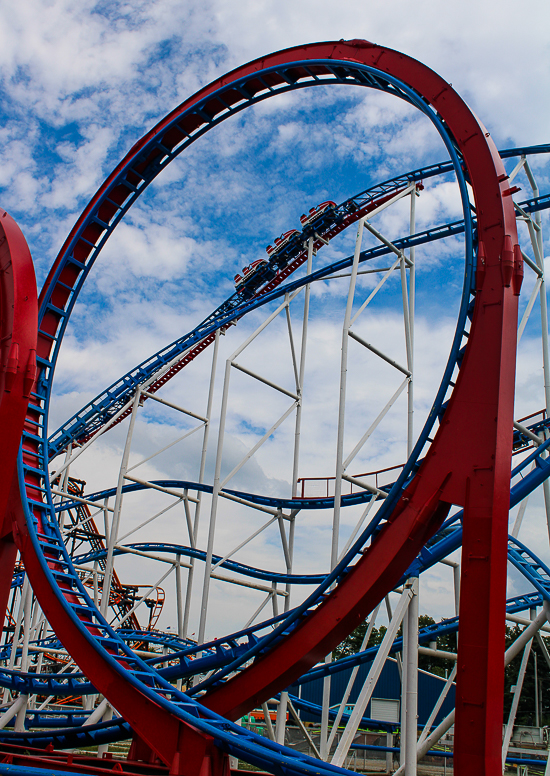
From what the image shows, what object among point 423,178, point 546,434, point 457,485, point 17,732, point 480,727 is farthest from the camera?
point 423,178

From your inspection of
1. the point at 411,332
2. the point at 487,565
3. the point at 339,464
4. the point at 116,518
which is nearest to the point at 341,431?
the point at 339,464

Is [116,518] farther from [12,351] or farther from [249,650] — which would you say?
[249,650]

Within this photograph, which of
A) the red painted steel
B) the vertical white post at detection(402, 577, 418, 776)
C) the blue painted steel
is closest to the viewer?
the blue painted steel

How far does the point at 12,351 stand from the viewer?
6.66 m

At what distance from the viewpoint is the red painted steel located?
6.52 meters

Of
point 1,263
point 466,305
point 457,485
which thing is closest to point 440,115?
point 466,305

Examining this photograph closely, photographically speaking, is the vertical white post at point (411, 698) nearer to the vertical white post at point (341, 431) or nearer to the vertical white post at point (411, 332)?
the vertical white post at point (341, 431)

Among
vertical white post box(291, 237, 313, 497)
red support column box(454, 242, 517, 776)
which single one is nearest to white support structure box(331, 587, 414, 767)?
red support column box(454, 242, 517, 776)

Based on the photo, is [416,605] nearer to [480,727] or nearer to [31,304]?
[480,727]

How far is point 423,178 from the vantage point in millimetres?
10961

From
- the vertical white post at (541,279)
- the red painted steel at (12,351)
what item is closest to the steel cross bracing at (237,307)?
the vertical white post at (541,279)

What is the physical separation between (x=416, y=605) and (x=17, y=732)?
5101mm

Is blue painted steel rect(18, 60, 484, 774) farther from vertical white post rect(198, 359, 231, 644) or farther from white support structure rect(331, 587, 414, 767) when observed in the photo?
vertical white post rect(198, 359, 231, 644)

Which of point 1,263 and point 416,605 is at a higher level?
point 1,263
